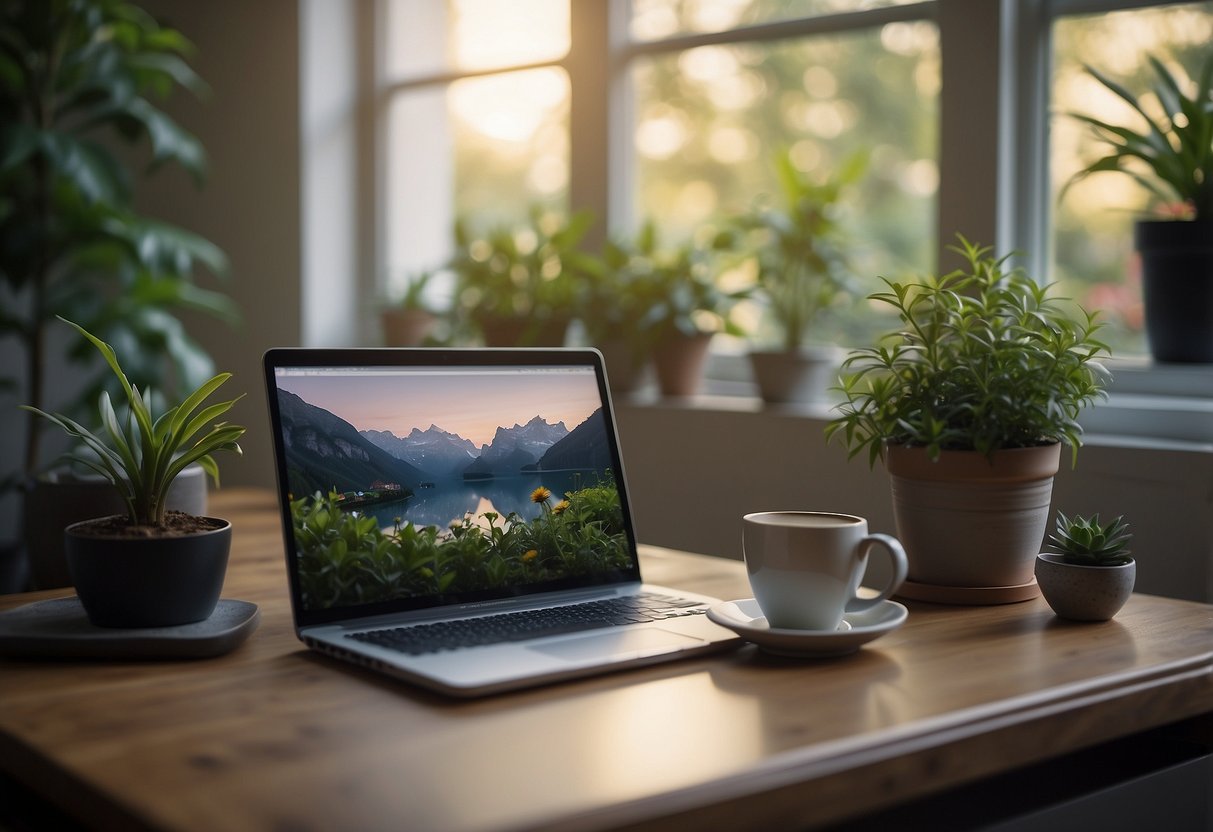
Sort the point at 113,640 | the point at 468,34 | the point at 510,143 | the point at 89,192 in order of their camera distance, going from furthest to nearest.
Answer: the point at 468,34
the point at 510,143
the point at 89,192
the point at 113,640

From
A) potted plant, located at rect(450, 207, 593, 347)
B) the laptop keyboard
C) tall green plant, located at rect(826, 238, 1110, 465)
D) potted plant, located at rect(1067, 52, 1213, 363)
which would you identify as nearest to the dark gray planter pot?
the laptop keyboard

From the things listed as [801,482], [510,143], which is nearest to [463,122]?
[510,143]

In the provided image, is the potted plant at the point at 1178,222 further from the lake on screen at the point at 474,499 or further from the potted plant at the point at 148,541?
the potted plant at the point at 148,541

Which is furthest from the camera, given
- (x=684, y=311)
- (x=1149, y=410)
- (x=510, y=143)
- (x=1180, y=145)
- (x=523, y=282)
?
(x=510, y=143)

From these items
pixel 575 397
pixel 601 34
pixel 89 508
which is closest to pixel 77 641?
pixel 89 508

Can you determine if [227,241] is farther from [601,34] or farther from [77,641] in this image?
[77,641]

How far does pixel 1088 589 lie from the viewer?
46.4 inches

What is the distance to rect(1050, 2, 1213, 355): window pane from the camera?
200 centimetres

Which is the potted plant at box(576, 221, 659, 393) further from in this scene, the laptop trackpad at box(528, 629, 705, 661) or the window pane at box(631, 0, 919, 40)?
the laptop trackpad at box(528, 629, 705, 661)

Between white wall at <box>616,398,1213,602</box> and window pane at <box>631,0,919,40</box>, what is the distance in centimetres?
81

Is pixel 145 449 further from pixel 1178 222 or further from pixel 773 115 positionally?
pixel 773 115

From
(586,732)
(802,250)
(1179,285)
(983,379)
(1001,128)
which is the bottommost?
(586,732)

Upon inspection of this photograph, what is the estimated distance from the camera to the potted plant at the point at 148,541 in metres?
1.04

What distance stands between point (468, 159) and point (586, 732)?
266cm
